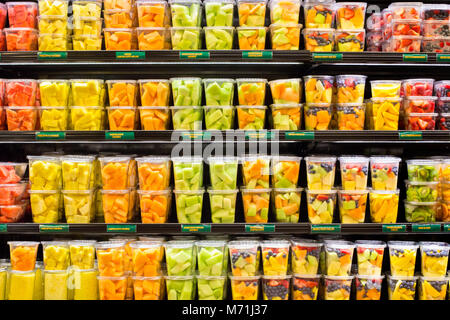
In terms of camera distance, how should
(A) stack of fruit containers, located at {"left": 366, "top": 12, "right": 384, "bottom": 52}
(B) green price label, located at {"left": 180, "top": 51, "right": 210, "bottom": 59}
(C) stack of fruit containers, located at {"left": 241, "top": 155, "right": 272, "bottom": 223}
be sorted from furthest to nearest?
(A) stack of fruit containers, located at {"left": 366, "top": 12, "right": 384, "bottom": 52} < (C) stack of fruit containers, located at {"left": 241, "top": 155, "right": 272, "bottom": 223} < (B) green price label, located at {"left": 180, "top": 51, "right": 210, "bottom": 59}

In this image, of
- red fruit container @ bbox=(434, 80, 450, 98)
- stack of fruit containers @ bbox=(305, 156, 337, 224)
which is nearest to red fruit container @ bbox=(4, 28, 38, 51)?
stack of fruit containers @ bbox=(305, 156, 337, 224)

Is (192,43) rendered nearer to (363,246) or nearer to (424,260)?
(363,246)

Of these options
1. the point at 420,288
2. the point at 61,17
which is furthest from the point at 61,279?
the point at 420,288

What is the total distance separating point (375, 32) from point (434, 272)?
153 centimetres

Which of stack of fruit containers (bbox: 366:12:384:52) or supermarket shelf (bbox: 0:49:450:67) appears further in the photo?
stack of fruit containers (bbox: 366:12:384:52)

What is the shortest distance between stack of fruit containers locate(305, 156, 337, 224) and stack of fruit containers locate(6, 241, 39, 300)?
5.57ft

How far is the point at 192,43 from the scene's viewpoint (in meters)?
2.56

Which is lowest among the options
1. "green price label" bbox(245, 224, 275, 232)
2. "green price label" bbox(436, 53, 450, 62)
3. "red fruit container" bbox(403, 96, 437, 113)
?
"green price label" bbox(245, 224, 275, 232)

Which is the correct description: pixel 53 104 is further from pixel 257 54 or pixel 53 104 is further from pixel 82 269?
pixel 257 54

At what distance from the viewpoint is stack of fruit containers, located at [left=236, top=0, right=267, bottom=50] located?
2.56m

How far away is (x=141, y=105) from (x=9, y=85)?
0.78 metres

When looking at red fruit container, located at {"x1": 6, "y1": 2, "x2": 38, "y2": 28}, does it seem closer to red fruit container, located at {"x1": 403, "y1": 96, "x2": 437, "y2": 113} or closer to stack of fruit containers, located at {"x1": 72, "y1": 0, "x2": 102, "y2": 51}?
stack of fruit containers, located at {"x1": 72, "y1": 0, "x2": 102, "y2": 51}

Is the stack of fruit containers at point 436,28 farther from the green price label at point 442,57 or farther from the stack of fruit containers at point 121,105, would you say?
the stack of fruit containers at point 121,105

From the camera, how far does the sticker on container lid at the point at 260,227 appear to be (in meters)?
2.51
